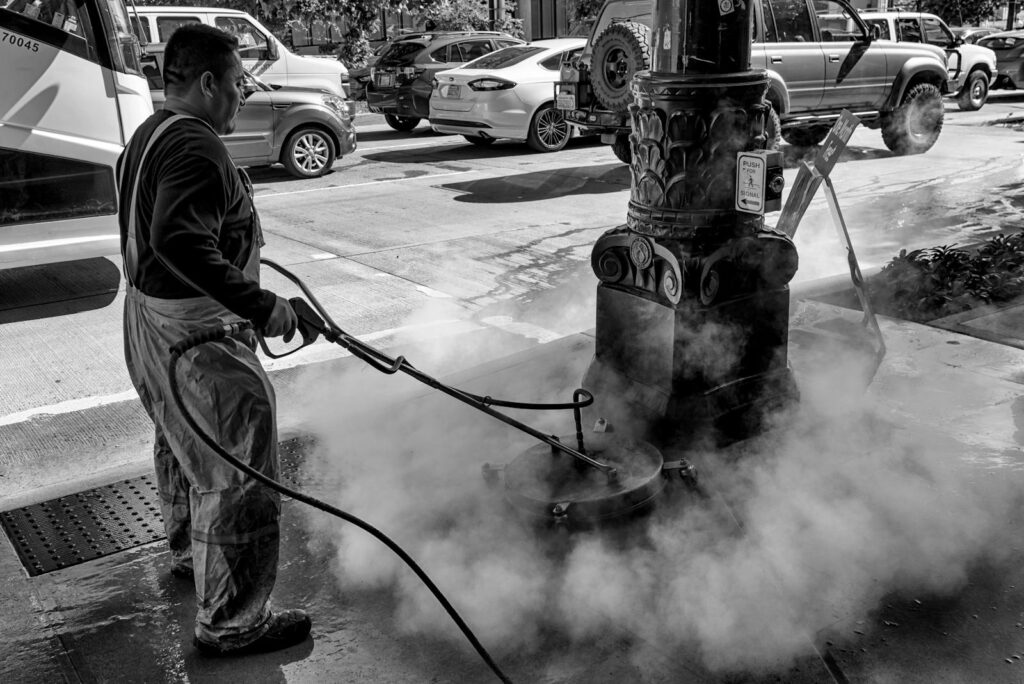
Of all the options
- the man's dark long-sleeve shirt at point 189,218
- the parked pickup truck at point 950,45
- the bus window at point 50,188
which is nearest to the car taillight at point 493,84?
the parked pickup truck at point 950,45

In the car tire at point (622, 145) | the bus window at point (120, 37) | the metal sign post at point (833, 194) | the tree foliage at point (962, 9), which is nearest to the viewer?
the metal sign post at point (833, 194)

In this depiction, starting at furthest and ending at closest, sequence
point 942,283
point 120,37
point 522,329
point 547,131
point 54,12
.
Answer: point 547,131, point 120,37, point 54,12, point 522,329, point 942,283

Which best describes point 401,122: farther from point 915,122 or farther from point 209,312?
point 209,312

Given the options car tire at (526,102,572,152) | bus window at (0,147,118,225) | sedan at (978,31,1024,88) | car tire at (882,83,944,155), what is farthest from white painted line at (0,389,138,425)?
sedan at (978,31,1024,88)

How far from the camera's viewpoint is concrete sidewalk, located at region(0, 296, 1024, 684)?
9.22 ft

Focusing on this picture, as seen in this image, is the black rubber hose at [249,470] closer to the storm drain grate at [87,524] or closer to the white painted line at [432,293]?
the storm drain grate at [87,524]

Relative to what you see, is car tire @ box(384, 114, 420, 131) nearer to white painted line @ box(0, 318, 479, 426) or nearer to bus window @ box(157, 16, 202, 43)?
bus window @ box(157, 16, 202, 43)

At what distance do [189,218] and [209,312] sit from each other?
0.32 meters

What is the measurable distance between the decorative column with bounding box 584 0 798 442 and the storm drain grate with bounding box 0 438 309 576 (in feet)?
5.08

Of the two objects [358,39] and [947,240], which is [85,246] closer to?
[947,240]

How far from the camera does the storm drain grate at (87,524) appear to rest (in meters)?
3.56

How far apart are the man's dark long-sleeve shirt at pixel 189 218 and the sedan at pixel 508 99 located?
10.8 m

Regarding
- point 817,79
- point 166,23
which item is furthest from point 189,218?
point 166,23

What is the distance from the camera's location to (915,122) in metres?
13.2
